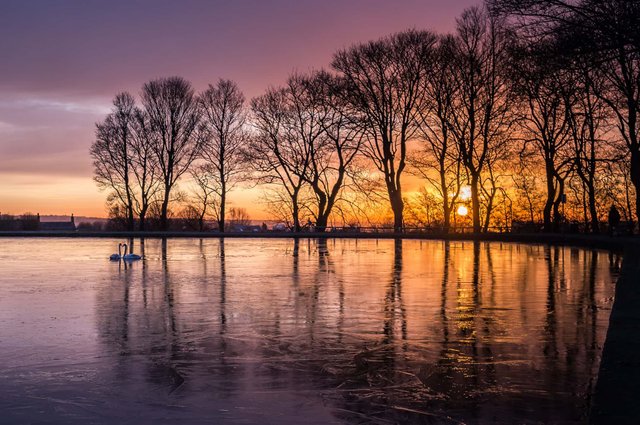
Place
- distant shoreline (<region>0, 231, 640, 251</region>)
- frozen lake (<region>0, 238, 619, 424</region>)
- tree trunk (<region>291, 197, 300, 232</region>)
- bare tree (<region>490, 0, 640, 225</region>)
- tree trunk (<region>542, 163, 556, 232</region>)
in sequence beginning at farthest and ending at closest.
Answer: tree trunk (<region>291, 197, 300, 232</region>) → tree trunk (<region>542, 163, 556, 232</region>) → distant shoreline (<region>0, 231, 640, 251</region>) → bare tree (<region>490, 0, 640, 225</region>) → frozen lake (<region>0, 238, 619, 424</region>)

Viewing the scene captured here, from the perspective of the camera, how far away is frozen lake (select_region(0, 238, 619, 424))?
6.82 m

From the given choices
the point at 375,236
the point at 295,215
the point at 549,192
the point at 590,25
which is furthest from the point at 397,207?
the point at 590,25

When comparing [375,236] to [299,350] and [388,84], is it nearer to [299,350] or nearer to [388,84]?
[388,84]

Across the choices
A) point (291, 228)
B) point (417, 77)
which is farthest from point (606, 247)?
point (291, 228)

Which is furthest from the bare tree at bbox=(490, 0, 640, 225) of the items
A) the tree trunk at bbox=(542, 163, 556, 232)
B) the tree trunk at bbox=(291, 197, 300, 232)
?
the tree trunk at bbox=(291, 197, 300, 232)

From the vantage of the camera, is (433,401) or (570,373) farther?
(570,373)

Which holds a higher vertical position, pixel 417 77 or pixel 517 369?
pixel 417 77

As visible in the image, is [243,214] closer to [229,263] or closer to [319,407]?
[229,263]

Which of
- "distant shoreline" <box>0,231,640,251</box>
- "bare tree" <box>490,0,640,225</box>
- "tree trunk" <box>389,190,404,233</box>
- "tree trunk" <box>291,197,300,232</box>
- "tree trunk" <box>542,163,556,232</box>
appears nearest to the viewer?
"bare tree" <box>490,0,640,225</box>

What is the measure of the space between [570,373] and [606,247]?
29.6 metres

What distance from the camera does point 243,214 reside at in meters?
108

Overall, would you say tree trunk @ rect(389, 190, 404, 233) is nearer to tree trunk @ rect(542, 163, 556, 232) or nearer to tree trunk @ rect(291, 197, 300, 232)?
tree trunk @ rect(291, 197, 300, 232)

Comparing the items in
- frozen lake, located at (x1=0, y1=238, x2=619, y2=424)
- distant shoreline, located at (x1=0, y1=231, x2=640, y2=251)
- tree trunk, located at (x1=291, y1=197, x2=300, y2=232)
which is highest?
tree trunk, located at (x1=291, y1=197, x2=300, y2=232)

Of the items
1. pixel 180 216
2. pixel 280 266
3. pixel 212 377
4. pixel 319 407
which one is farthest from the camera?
pixel 180 216
